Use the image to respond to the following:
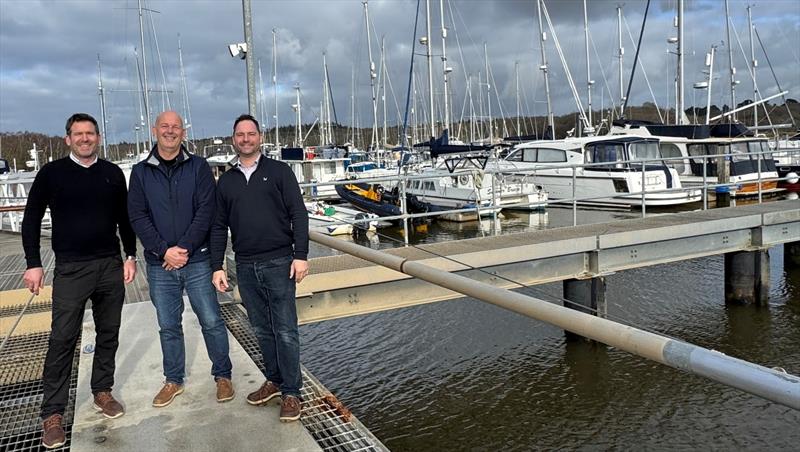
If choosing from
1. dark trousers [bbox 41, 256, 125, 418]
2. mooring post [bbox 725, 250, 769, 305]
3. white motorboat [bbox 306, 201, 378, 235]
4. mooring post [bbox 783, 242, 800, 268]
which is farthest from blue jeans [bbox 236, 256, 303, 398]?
white motorboat [bbox 306, 201, 378, 235]

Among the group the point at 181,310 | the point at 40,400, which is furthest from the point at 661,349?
the point at 40,400

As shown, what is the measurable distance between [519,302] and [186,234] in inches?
90.8

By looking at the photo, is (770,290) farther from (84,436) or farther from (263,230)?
(84,436)

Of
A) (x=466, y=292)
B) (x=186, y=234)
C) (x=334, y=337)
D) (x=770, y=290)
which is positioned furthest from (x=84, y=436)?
(x=770, y=290)

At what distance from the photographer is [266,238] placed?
3854 millimetres

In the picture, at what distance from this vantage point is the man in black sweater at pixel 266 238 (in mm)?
3842

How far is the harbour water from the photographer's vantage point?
269 inches

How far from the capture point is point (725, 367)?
74.5 inches

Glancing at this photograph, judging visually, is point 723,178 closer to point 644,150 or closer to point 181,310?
point 644,150

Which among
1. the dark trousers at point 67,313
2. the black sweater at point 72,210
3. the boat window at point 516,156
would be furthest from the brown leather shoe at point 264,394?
the boat window at point 516,156

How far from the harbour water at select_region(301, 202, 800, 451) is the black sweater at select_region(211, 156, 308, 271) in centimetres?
223

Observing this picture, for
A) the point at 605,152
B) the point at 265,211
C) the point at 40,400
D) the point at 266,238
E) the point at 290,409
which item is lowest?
the point at 40,400

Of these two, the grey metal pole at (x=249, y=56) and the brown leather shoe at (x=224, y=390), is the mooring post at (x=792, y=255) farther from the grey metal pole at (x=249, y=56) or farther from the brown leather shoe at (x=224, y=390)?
the brown leather shoe at (x=224, y=390)

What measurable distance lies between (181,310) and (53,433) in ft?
3.32
